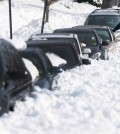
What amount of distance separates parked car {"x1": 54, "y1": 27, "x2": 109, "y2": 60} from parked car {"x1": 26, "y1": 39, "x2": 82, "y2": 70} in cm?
440

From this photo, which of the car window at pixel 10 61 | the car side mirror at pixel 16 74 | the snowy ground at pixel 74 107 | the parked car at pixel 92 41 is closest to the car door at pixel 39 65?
the snowy ground at pixel 74 107

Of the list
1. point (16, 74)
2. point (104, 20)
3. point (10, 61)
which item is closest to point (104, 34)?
point (104, 20)

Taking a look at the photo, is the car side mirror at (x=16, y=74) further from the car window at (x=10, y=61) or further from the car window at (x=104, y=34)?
the car window at (x=104, y=34)

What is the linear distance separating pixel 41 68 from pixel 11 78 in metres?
2.07

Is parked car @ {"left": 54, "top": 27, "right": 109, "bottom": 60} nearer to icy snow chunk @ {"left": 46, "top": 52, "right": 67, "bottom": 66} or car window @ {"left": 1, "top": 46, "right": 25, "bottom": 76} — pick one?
icy snow chunk @ {"left": 46, "top": 52, "right": 67, "bottom": 66}

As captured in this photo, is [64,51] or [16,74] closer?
[16,74]

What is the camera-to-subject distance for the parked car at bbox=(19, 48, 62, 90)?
938 centimetres

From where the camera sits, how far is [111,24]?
25.2 meters

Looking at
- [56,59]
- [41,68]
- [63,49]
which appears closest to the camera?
[41,68]

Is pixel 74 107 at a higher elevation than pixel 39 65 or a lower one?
lower

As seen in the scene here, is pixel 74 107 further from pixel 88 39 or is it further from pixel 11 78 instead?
pixel 88 39

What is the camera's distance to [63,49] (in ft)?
40.7

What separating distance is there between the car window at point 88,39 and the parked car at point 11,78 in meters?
8.66

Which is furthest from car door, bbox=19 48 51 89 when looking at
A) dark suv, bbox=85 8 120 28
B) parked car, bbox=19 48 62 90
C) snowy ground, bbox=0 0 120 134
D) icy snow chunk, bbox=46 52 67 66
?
dark suv, bbox=85 8 120 28
